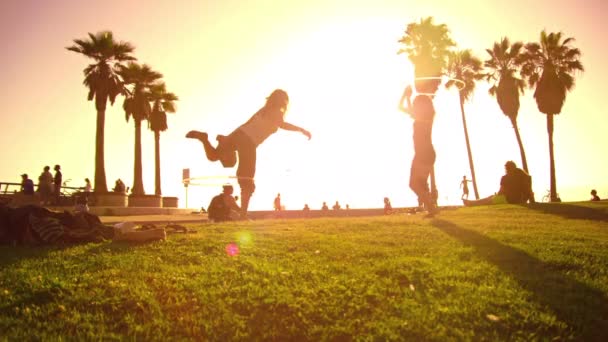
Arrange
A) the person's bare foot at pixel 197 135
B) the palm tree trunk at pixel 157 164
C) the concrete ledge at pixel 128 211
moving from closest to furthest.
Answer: the person's bare foot at pixel 197 135 < the concrete ledge at pixel 128 211 < the palm tree trunk at pixel 157 164

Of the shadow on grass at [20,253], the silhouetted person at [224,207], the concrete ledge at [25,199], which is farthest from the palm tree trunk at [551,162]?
the concrete ledge at [25,199]

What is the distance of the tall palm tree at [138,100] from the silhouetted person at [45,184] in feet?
39.0

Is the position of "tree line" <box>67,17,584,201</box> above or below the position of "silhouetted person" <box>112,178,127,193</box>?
above

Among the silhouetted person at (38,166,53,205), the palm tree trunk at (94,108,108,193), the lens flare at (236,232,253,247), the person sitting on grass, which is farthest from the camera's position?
the palm tree trunk at (94,108,108,193)

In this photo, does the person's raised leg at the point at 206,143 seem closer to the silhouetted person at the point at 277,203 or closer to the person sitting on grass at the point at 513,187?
the person sitting on grass at the point at 513,187

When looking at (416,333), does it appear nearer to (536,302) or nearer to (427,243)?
(536,302)

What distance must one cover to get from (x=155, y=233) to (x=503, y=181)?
1748 cm

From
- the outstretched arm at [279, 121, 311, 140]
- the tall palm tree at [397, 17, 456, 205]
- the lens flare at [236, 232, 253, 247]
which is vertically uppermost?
the tall palm tree at [397, 17, 456, 205]

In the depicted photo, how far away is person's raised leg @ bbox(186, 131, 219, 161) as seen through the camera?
11.3 meters

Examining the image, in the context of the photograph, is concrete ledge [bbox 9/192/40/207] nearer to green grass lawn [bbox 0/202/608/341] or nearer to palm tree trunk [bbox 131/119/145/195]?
palm tree trunk [bbox 131/119/145/195]

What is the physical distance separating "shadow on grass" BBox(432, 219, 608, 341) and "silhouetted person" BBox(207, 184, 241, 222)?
8.33 meters

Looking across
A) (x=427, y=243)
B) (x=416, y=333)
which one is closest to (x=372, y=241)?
(x=427, y=243)

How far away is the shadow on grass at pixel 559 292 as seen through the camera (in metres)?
4.25

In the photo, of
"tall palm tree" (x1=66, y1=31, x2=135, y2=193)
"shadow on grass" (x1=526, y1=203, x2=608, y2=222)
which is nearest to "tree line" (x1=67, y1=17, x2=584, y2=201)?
"tall palm tree" (x1=66, y1=31, x2=135, y2=193)
